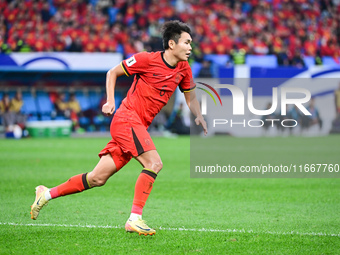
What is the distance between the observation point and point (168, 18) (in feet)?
93.6

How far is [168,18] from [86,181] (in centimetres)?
2364

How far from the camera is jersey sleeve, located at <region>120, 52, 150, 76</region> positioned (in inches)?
228

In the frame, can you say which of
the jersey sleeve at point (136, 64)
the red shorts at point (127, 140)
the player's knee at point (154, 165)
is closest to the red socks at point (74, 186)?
the red shorts at point (127, 140)

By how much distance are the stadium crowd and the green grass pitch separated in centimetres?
1375

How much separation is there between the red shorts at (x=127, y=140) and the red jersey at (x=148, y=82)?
4.5 inches

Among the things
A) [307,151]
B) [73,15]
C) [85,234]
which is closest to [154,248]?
[85,234]

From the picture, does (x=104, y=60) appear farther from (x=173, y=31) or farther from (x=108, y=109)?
(x=108, y=109)

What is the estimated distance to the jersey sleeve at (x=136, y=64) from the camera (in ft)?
19.0

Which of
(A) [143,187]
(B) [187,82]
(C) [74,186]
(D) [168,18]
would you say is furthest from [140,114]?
(D) [168,18]

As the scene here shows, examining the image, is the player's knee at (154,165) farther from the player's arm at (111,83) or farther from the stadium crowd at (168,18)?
the stadium crowd at (168,18)

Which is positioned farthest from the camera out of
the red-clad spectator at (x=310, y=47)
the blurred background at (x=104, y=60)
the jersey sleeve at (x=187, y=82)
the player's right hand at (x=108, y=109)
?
the red-clad spectator at (x=310, y=47)

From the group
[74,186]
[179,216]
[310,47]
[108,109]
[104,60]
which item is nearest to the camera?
[108,109]

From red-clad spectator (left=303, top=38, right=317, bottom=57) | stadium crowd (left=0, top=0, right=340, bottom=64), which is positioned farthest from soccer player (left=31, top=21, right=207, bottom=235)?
red-clad spectator (left=303, top=38, right=317, bottom=57)

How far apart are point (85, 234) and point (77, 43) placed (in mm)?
20190
